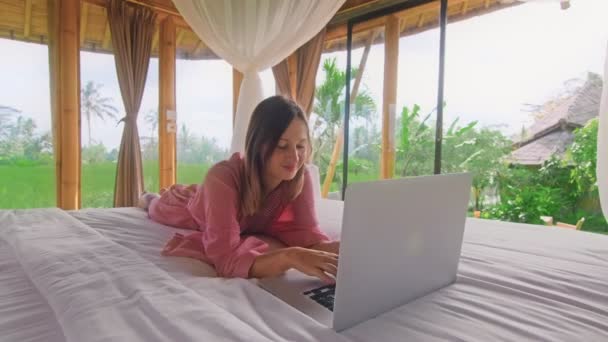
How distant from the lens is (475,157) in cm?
388

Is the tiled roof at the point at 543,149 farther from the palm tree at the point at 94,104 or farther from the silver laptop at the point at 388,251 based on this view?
the palm tree at the point at 94,104

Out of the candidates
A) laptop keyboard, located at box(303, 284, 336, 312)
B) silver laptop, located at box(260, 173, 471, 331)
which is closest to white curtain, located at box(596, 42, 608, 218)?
silver laptop, located at box(260, 173, 471, 331)

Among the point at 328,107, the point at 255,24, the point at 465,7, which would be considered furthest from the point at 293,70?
the point at 465,7

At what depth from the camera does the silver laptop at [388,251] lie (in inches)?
20.1

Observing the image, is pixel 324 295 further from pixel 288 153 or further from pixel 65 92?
pixel 65 92

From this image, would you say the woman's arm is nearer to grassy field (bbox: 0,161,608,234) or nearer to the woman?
the woman

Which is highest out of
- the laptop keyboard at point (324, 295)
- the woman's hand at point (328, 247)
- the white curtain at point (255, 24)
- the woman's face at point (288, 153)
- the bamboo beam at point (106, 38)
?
the bamboo beam at point (106, 38)

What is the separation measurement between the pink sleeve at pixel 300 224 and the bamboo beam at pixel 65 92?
2540 mm

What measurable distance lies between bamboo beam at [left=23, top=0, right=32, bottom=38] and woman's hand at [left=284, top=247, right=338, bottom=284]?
3.31 metres

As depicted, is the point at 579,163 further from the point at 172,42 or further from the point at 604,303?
the point at 172,42

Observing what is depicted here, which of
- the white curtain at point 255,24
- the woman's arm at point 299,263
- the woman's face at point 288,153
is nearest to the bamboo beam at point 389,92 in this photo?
the white curtain at point 255,24

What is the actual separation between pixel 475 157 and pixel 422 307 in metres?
3.71

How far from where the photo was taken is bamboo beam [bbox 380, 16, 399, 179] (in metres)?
3.21

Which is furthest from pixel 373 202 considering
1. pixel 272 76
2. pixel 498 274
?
pixel 272 76
